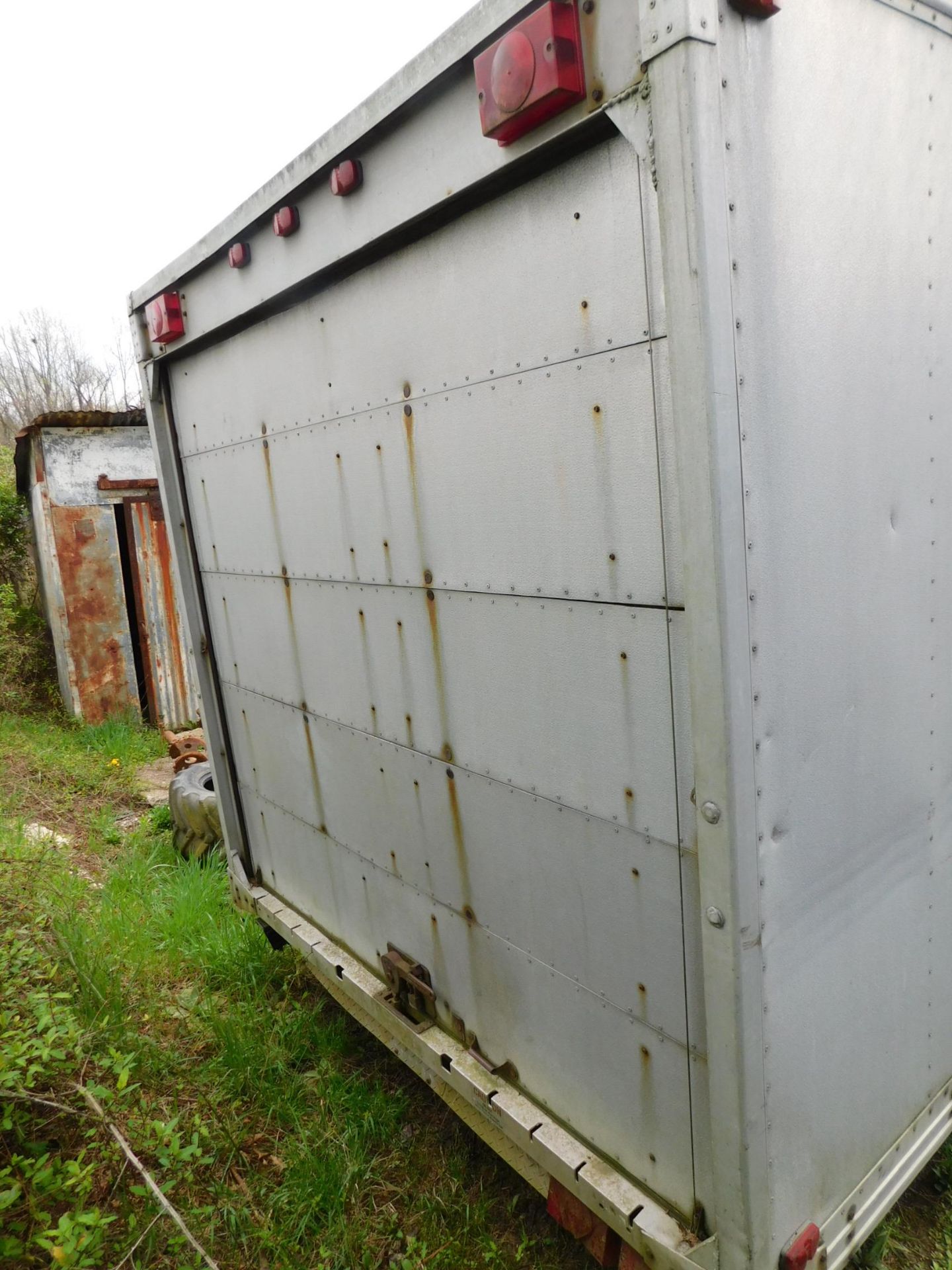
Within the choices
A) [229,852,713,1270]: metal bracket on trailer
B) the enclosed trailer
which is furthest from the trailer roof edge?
[229,852,713,1270]: metal bracket on trailer

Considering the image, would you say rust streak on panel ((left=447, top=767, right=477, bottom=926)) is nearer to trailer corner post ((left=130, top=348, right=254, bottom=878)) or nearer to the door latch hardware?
the door latch hardware

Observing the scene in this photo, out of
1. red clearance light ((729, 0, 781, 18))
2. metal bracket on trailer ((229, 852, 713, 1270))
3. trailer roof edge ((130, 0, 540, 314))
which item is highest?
trailer roof edge ((130, 0, 540, 314))

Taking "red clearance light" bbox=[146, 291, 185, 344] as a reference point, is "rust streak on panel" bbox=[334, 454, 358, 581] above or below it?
below

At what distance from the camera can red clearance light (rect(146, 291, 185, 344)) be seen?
10.1ft

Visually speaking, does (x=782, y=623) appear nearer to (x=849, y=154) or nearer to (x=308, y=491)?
(x=849, y=154)

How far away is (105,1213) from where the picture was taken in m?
2.65

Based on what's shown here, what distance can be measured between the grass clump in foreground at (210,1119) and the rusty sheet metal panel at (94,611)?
13.0ft

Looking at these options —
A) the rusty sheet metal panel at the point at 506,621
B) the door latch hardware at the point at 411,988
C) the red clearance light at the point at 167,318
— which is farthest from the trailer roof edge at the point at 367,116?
the door latch hardware at the point at 411,988

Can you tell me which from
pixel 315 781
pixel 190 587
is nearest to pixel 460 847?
pixel 315 781

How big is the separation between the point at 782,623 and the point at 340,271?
5.03 feet

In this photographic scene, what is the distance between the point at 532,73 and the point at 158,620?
7.40 meters

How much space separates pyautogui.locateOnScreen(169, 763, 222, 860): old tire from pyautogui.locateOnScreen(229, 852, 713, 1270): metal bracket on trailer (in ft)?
6.05

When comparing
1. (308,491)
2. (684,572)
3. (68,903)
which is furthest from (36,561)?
(684,572)

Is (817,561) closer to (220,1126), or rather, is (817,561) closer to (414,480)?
(414,480)
